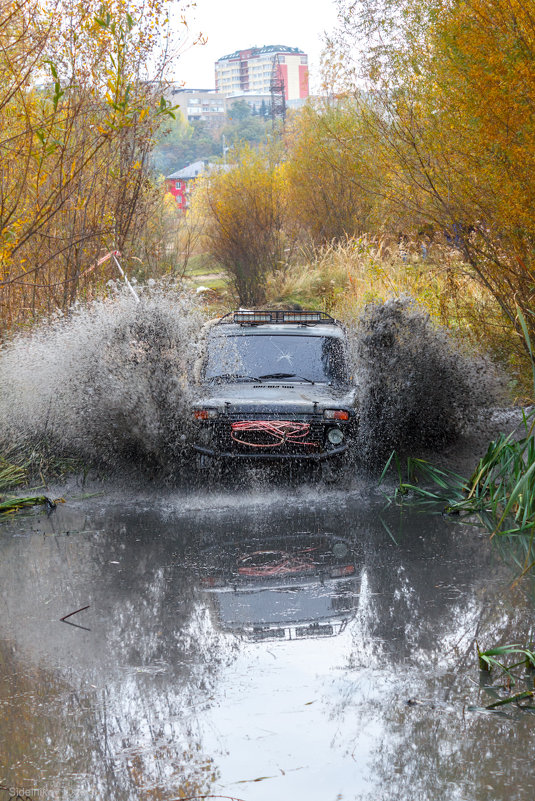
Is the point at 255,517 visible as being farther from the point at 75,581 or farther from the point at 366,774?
the point at 366,774

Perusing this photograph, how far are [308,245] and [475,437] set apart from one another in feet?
56.6

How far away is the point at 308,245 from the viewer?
27.6 meters

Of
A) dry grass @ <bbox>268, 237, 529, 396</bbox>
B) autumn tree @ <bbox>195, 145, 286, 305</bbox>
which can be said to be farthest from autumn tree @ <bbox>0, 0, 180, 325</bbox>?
autumn tree @ <bbox>195, 145, 286, 305</bbox>

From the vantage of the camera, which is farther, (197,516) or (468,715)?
(197,516)

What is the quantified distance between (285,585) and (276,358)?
436 cm

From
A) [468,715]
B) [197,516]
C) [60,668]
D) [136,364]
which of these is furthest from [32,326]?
[468,715]

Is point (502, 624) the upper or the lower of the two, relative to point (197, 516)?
upper

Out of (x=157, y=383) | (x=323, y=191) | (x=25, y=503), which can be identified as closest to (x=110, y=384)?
(x=157, y=383)

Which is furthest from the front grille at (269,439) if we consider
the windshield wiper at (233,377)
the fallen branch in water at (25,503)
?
the fallen branch in water at (25,503)

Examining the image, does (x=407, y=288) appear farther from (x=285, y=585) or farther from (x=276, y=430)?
(x=285, y=585)

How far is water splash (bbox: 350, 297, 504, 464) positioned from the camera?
34.4 feet

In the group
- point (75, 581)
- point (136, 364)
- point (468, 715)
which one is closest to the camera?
point (468, 715)

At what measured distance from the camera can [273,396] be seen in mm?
9297

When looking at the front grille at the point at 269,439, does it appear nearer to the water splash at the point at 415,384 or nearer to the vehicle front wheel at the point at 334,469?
the vehicle front wheel at the point at 334,469
